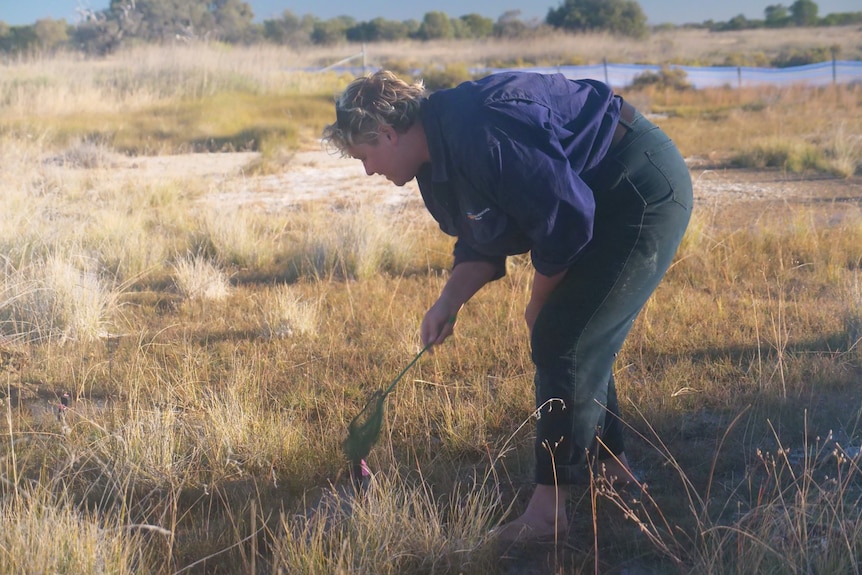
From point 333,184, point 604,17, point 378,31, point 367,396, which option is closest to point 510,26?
point 604,17

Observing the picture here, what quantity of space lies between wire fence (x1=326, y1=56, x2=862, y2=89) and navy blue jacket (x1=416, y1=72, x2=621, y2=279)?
52.8 ft

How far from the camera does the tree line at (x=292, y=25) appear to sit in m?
34.7

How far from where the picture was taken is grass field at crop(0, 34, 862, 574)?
2.62m

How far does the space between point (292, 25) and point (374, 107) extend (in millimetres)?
55218

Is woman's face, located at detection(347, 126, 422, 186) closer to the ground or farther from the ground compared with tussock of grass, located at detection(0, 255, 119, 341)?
farther from the ground

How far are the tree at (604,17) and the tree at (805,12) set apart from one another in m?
14.6

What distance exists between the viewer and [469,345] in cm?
451

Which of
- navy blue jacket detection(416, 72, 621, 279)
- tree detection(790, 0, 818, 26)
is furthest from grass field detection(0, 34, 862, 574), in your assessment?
tree detection(790, 0, 818, 26)

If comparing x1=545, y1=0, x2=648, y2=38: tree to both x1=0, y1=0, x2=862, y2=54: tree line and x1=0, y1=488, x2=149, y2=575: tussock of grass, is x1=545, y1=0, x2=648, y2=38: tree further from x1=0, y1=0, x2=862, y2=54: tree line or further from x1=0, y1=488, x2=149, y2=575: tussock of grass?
x1=0, y1=488, x2=149, y2=575: tussock of grass

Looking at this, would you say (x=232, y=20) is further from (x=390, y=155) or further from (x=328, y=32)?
(x=390, y=155)

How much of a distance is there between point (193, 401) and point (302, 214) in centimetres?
478

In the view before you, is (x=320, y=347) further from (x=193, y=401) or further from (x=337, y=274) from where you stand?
(x=337, y=274)

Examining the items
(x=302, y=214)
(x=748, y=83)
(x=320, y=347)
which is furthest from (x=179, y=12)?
(x=320, y=347)

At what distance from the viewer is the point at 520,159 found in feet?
7.17
